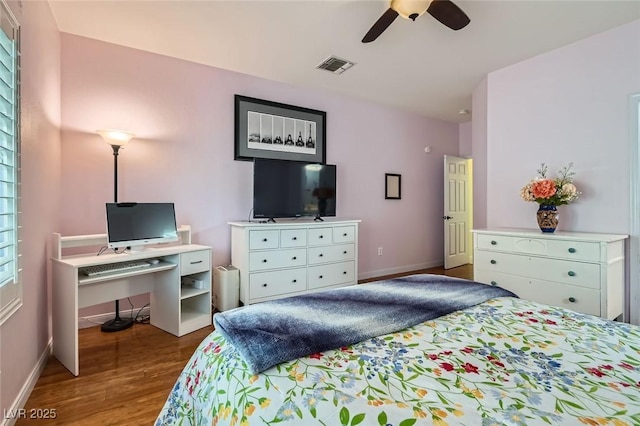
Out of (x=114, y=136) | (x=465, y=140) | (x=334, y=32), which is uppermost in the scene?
(x=334, y=32)

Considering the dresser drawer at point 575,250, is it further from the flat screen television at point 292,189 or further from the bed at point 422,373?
the flat screen television at point 292,189

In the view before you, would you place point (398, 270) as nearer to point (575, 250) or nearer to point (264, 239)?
point (264, 239)

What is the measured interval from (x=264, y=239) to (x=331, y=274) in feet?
3.14

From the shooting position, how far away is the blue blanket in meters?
0.95

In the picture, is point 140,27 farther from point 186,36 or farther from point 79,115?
point 79,115

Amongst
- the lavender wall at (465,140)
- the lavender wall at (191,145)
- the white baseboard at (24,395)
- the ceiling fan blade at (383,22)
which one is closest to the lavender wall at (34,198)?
the white baseboard at (24,395)

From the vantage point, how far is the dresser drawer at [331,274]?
3447 mm

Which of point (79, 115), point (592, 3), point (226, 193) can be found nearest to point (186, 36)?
point (79, 115)

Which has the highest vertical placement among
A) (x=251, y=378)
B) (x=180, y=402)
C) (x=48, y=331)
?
(x=251, y=378)

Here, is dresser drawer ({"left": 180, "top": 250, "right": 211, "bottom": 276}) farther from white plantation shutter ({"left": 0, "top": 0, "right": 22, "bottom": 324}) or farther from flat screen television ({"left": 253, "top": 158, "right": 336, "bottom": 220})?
white plantation shutter ({"left": 0, "top": 0, "right": 22, "bottom": 324})

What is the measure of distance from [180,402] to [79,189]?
2385 millimetres

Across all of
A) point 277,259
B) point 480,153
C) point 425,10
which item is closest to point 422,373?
point 425,10

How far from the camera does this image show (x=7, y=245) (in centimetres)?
145

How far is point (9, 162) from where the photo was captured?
153cm
